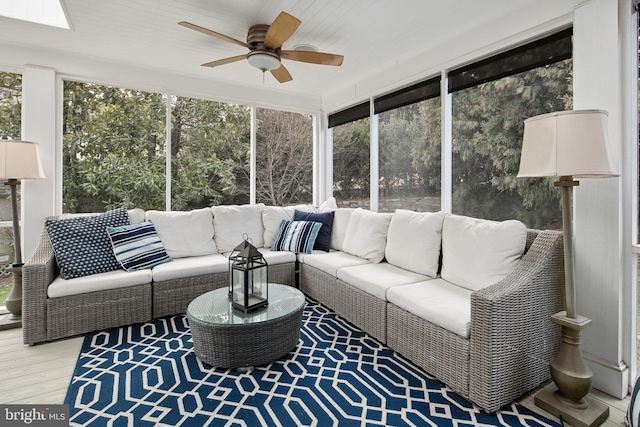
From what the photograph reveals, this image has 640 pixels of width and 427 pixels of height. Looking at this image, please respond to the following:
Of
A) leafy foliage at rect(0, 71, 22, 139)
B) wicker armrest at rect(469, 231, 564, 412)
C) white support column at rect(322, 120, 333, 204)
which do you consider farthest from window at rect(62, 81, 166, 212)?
wicker armrest at rect(469, 231, 564, 412)

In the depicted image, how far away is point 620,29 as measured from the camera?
6.60ft

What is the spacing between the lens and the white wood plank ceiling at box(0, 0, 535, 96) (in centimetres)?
254

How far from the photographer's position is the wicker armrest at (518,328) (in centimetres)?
179

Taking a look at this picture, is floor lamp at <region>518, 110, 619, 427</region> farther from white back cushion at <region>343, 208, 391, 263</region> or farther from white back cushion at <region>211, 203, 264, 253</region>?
white back cushion at <region>211, 203, 264, 253</region>

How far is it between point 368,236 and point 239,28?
222cm

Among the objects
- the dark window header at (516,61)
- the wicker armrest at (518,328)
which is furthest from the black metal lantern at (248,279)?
the dark window header at (516,61)

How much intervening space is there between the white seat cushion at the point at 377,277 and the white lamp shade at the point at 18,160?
2842 millimetres

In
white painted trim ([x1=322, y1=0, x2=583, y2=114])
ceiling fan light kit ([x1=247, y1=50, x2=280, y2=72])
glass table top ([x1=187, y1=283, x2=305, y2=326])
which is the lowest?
→ glass table top ([x1=187, y1=283, x2=305, y2=326])

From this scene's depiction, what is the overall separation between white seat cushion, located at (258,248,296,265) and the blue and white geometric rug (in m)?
1.19

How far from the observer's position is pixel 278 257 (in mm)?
3709

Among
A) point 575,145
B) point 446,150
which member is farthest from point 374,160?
point 575,145

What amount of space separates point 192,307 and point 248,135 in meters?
2.84

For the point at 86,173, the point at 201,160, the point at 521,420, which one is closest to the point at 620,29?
Answer: the point at 521,420

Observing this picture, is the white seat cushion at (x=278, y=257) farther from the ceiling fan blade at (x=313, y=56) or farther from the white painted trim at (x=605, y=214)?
the white painted trim at (x=605, y=214)
